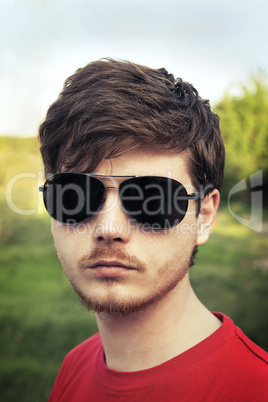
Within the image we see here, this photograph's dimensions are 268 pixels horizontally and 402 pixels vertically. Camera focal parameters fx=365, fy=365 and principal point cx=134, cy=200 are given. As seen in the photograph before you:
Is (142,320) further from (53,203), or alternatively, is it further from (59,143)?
(59,143)

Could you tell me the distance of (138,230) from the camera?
5.28ft

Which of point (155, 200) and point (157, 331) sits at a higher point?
point (155, 200)

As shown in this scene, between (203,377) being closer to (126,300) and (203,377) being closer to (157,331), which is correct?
(157,331)

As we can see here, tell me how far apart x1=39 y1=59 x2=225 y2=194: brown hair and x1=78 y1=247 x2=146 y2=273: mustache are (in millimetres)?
388

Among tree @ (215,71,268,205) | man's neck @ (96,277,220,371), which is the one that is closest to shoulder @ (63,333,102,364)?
man's neck @ (96,277,220,371)

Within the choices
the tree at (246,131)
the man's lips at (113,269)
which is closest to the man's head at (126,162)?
the man's lips at (113,269)

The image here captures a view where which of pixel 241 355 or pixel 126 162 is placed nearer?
pixel 241 355

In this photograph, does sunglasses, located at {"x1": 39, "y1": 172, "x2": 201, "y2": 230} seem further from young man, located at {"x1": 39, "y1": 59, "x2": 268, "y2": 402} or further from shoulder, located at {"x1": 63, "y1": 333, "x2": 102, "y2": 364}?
shoulder, located at {"x1": 63, "y1": 333, "x2": 102, "y2": 364}

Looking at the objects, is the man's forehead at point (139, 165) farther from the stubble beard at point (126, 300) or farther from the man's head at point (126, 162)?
the stubble beard at point (126, 300)

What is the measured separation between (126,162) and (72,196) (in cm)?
32

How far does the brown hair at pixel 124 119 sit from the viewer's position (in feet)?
5.38

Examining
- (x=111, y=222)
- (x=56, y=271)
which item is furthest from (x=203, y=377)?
(x=56, y=271)

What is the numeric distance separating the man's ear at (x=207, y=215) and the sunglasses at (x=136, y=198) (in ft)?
0.57

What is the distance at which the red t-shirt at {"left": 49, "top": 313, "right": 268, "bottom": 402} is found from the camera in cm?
136
